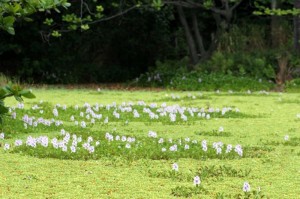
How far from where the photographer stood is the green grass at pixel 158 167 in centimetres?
555

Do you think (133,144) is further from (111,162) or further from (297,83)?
(297,83)

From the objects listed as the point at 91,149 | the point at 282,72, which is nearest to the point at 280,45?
the point at 282,72

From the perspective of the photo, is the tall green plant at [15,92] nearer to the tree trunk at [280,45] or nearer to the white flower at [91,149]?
the white flower at [91,149]

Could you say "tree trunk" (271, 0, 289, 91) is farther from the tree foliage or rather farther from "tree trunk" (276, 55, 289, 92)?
the tree foliage

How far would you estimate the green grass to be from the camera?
5547 millimetres

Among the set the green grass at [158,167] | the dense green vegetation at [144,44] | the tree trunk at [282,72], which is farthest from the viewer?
the dense green vegetation at [144,44]

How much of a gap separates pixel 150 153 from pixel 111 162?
553mm

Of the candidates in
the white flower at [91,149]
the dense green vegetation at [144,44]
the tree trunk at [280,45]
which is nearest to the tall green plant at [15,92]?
the white flower at [91,149]

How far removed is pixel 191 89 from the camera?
737 inches

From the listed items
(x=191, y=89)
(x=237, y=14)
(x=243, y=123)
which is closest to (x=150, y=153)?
(x=243, y=123)

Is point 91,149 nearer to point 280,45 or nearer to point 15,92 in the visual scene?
point 15,92

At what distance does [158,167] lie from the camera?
6559mm

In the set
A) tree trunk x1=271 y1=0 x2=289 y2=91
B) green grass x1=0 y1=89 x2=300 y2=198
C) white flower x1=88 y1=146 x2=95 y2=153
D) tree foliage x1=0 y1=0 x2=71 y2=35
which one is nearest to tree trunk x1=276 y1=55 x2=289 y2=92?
tree trunk x1=271 y1=0 x2=289 y2=91

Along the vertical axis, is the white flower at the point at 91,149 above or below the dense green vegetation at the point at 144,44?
below
